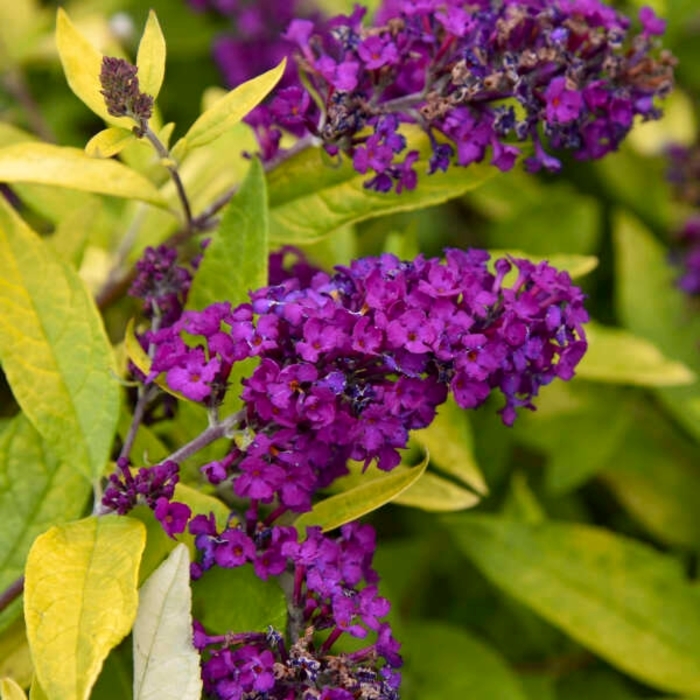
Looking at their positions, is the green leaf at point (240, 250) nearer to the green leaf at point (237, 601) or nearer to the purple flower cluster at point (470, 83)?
the purple flower cluster at point (470, 83)

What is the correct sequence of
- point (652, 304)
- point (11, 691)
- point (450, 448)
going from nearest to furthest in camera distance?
point (11, 691)
point (450, 448)
point (652, 304)

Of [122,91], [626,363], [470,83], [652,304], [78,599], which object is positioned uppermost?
[122,91]

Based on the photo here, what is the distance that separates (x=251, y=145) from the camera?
2.01 metres

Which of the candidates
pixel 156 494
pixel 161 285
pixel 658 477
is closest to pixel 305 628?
pixel 156 494

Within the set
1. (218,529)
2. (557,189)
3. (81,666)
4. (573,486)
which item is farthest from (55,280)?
(557,189)

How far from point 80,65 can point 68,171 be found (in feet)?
0.51

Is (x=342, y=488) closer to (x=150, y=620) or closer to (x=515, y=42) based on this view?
(x=150, y=620)

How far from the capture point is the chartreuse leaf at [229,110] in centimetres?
141

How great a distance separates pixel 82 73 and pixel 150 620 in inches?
A: 29.4

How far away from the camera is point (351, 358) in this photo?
1312 mm

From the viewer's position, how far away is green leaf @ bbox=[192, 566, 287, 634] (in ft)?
4.58

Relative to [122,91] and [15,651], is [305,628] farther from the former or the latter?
[122,91]

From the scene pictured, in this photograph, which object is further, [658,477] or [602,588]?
[658,477]

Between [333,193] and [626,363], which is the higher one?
[333,193]
